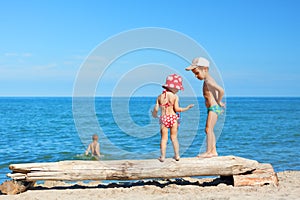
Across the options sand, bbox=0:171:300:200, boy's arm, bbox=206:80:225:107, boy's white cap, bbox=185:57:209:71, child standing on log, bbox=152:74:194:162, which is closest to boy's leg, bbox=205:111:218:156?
boy's arm, bbox=206:80:225:107

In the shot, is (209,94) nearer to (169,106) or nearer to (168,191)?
(169,106)

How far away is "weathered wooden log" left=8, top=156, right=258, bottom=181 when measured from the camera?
740 centimetres

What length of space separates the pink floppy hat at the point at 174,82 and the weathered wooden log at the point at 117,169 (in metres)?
1.47

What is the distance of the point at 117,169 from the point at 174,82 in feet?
6.64

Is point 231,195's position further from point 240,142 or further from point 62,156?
point 240,142

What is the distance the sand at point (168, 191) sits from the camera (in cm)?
716

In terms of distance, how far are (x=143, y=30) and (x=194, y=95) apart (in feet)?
5.92

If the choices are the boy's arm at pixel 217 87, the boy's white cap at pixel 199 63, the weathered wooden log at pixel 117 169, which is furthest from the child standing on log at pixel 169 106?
the boy's arm at pixel 217 87

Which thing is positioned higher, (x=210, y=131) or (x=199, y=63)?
(x=199, y=63)

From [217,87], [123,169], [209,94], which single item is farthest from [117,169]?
[217,87]

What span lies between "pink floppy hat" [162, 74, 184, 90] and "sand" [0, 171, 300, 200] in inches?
81.5

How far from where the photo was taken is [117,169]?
750 cm

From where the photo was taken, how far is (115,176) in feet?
24.7

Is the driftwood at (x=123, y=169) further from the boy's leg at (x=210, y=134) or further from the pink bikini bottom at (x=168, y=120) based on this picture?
the pink bikini bottom at (x=168, y=120)
